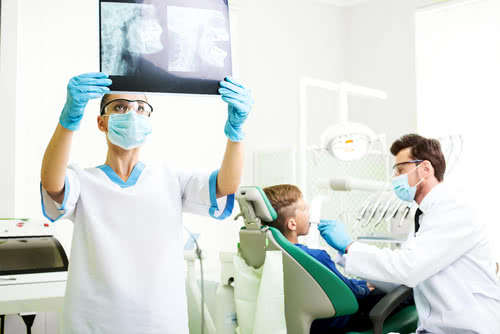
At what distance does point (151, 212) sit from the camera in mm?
1321

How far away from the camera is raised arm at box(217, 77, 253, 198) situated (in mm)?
1295

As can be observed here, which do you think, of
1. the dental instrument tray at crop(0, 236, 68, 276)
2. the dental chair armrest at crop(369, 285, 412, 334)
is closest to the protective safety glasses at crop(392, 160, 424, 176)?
the dental chair armrest at crop(369, 285, 412, 334)

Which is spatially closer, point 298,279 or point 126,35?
point 126,35

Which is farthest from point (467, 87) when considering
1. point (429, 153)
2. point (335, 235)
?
point (335, 235)

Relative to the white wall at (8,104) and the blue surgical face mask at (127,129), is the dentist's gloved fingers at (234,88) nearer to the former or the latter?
the blue surgical face mask at (127,129)

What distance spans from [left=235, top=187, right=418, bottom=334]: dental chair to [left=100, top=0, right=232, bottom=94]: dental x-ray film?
1.82 ft

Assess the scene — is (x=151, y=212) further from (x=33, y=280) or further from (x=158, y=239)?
(x=33, y=280)

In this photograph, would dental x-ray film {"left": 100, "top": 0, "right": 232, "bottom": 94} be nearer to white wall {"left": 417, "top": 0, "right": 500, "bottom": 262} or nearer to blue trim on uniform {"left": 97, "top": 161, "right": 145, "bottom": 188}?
blue trim on uniform {"left": 97, "top": 161, "right": 145, "bottom": 188}

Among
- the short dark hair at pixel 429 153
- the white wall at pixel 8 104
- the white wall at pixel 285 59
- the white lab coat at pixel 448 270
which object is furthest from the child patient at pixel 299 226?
the white wall at pixel 285 59

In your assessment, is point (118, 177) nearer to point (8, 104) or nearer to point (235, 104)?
point (235, 104)

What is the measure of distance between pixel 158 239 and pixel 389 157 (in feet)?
8.39

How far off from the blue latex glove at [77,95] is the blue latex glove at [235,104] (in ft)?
1.01

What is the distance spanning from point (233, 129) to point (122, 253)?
423 mm

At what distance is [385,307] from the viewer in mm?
1851
